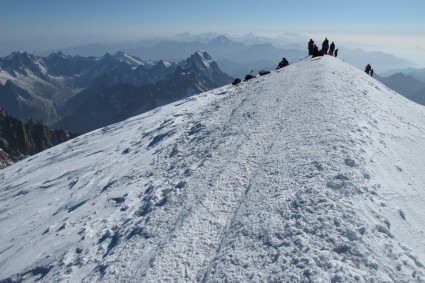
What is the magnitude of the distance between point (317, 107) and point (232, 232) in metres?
11.9

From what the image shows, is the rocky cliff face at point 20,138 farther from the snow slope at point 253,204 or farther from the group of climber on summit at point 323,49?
the snow slope at point 253,204

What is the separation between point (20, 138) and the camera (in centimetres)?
16638

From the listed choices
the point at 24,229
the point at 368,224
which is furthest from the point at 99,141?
the point at 368,224

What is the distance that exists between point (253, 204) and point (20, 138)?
180 meters

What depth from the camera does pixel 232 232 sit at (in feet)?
41.2

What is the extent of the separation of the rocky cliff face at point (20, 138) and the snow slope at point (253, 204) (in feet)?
459

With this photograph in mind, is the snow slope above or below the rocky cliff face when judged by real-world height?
above

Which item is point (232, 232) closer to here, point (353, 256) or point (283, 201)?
point (283, 201)

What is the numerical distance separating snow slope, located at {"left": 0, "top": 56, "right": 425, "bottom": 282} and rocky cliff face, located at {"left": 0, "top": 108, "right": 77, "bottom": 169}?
140 meters

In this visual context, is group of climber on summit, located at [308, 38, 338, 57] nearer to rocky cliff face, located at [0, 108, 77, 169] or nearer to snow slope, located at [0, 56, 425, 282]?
snow slope, located at [0, 56, 425, 282]

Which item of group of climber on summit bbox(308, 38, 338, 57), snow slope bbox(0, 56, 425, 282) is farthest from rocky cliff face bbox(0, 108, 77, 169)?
snow slope bbox(0, 56, 425, 282)

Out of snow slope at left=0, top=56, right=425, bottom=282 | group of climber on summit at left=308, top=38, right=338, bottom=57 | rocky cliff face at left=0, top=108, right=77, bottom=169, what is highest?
group of climber on summit at left=308, top=38, right=338, bottom=57

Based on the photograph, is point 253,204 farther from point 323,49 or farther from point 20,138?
point 20,138

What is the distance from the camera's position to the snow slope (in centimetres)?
1090
